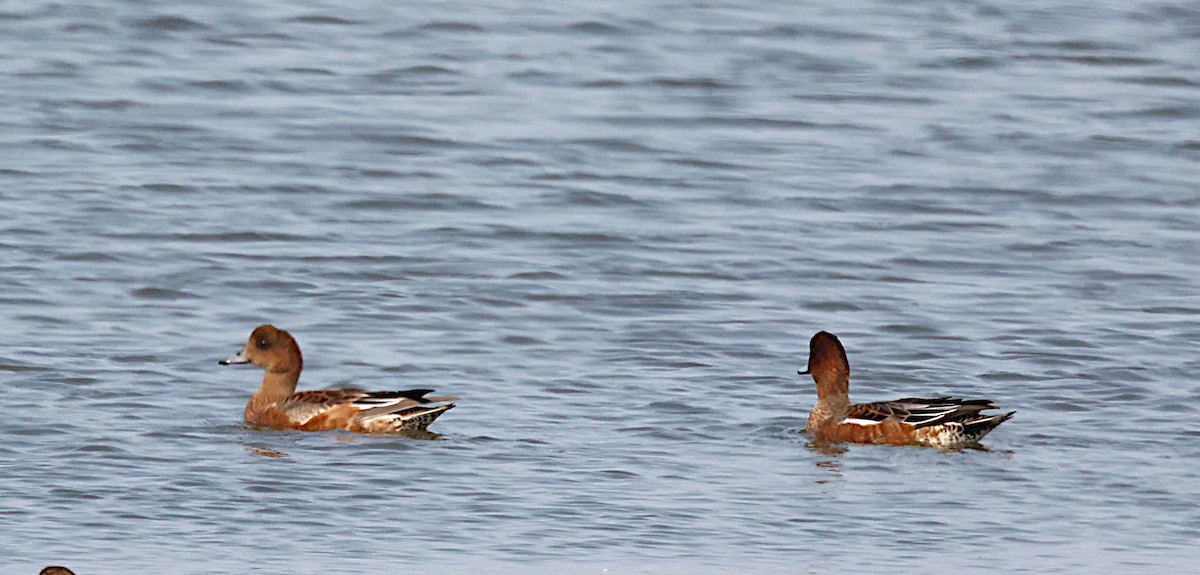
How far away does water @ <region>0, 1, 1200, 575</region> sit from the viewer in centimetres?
923

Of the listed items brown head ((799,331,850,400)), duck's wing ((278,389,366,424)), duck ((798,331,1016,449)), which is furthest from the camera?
brown head ((799,331,850,400))

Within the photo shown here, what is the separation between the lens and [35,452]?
401 inches

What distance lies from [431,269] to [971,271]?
3759 millimetres

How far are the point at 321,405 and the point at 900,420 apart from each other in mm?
2863

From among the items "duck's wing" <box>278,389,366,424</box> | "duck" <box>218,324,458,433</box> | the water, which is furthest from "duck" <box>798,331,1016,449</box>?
"duck's wing" <box>278,389,366,424</box>

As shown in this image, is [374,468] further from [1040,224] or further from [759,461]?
[1040,224]

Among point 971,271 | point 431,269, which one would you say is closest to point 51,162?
point 431,269

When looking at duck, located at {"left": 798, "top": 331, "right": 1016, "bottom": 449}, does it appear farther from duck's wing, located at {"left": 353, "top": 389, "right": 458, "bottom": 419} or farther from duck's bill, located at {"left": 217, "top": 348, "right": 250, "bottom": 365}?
duck's bill, located at {"left": 217, "top": 348, "right": 250, "bottom": 365}

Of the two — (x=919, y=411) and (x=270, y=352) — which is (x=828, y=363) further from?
(x=270, y=352)

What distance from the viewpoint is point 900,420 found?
11.5 metres

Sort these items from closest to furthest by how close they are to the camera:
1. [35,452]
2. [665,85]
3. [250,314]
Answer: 1. [35,452]
2. [250,314]
3. [665,85]

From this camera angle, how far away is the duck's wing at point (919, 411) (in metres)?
11.5

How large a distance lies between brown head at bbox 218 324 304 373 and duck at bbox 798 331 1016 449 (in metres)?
2.72

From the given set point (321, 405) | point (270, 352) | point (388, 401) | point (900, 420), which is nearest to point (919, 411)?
point (900, 420)
